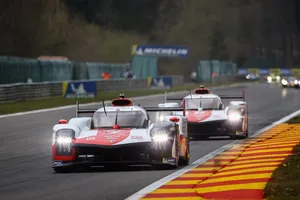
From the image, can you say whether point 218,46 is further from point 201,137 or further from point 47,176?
point 47,176

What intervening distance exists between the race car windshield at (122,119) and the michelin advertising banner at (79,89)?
31.5m

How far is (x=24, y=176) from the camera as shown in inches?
552

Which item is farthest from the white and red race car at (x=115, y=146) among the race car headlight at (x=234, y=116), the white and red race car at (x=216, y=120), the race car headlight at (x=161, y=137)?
the race car headlight at (x=234, y=116)

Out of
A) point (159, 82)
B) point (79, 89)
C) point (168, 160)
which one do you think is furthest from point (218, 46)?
point (168, 160)

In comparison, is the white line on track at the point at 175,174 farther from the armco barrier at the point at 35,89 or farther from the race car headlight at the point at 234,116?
the armco barrier at the point at 35,89

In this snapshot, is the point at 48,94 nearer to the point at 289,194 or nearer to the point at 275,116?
the point at 275,116

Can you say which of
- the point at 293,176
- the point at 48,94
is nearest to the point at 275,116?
the point at 48,94

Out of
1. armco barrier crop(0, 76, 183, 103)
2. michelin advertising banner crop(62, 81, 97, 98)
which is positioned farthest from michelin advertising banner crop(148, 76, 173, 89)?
michelin advertising banner crop(62, 81, 97, 98)

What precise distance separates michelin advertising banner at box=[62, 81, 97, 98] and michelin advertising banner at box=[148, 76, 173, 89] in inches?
697

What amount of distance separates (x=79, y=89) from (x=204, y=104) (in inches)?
1008

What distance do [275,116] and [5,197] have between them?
76.8 feet

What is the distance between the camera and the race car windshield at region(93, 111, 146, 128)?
15461 mm

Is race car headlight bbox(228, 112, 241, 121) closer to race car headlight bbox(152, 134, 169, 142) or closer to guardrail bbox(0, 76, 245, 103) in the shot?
race car headlight bbox(152, 134, 169, 142)

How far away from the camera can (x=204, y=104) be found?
23.1 metres
